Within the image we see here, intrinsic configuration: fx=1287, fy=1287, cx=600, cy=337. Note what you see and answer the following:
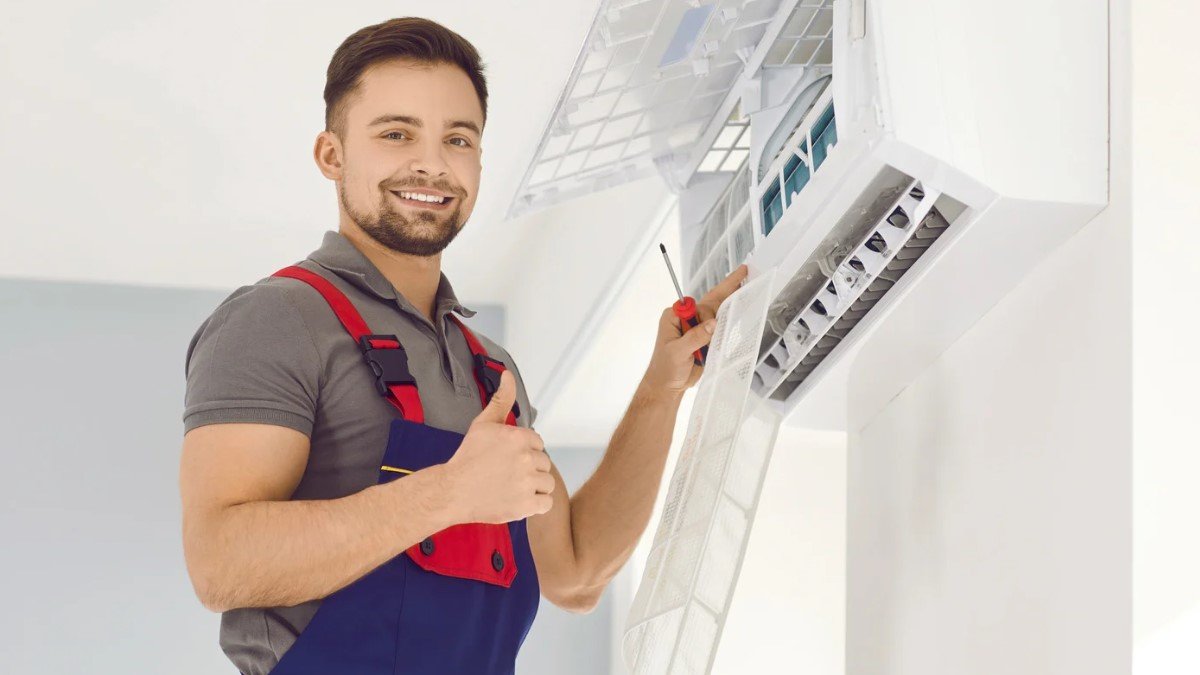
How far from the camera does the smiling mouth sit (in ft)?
4.52

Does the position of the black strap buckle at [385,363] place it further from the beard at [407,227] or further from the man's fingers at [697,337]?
the man's fingers at [697,337]

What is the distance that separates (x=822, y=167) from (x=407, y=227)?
506 millimetres

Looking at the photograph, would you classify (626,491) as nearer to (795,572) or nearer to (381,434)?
(381,434)

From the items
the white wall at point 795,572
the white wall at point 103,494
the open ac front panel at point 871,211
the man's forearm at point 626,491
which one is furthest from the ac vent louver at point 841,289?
the white wall at point 103,494

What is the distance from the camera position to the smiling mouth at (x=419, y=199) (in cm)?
138

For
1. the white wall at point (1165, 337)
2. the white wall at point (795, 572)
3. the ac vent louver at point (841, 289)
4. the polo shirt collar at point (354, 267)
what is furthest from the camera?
the white wall at point (795, 572)

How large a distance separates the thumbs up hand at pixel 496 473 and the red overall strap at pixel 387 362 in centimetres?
11

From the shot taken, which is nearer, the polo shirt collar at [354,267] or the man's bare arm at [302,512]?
the man's bare arm at [302,512]

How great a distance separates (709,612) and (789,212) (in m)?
0.37

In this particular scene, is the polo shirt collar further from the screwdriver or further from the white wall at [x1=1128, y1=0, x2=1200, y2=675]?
the white wall at [x1=1128, y1=0, x2=1200, y2=675]

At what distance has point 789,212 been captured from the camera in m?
1.18

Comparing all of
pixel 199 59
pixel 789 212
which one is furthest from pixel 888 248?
pixel 199 59

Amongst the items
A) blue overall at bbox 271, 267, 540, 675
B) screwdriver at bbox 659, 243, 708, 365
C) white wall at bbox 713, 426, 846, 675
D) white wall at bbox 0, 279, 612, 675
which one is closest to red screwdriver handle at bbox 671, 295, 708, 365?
screwdriver at bbox 659, 243, 708, 365

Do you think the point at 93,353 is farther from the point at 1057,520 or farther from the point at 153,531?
the point at 1057,520
